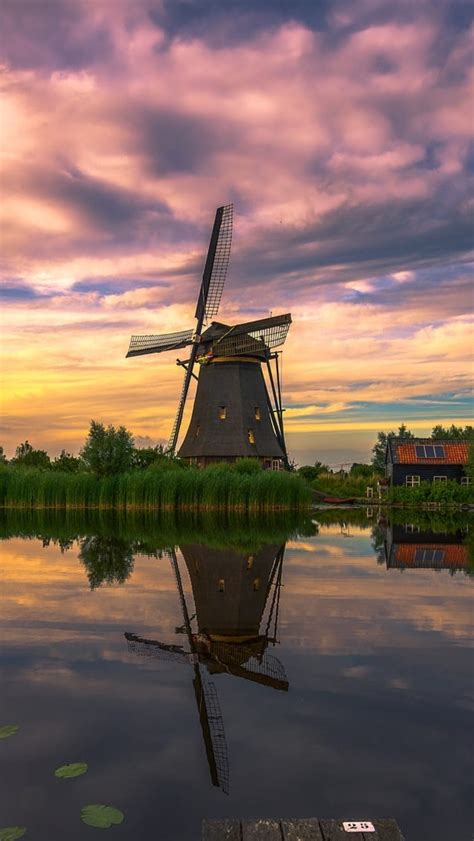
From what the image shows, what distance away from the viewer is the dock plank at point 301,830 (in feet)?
11.6

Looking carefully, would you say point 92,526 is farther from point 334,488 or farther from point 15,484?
point 334,488

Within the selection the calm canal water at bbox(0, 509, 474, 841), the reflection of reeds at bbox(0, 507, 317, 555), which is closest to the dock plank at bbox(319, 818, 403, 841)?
the calm canal water at bbox(0, 509, 474, 841)

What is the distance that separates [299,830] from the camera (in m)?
3.59

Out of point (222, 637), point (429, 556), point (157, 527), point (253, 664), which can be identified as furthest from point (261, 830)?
point (157, 527)

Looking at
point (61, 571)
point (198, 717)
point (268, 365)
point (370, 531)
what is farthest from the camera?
point (268, 365)

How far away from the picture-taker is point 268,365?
4394 centimetres

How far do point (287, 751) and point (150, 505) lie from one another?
27.5 m

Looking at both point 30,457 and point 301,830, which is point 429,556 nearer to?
point 301,830

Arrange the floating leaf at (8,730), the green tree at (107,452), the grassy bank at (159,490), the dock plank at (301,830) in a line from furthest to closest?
the green tree at (107,452)
the grassy bank at (159,490)
the floating leaf at (8,730)
the dock plank at (301,830)

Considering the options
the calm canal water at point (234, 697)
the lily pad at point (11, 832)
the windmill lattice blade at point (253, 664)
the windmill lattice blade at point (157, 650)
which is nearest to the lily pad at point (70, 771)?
the calm canal water at point (234, 697)

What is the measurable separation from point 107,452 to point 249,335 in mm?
11824

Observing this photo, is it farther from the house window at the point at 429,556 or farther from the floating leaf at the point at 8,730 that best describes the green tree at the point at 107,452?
the floating leaf at the point at 8,730

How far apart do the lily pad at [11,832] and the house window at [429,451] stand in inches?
1688

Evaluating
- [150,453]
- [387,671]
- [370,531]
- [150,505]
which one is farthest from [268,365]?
[387,671]
